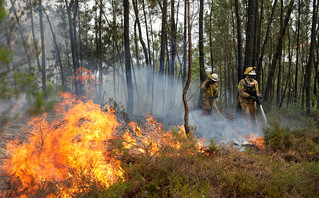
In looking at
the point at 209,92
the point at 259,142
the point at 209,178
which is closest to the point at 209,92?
the point at 209,92

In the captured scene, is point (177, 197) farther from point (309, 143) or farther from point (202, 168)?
point (309, 143)

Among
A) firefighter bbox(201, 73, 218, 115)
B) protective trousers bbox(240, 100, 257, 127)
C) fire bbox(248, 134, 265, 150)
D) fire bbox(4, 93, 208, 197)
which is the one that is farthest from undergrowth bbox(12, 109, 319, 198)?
firefighter bbox(201, 73, 218, 115)

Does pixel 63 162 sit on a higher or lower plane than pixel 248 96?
lower

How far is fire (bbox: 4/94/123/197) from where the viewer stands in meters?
3.31

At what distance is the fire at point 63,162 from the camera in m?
3.31

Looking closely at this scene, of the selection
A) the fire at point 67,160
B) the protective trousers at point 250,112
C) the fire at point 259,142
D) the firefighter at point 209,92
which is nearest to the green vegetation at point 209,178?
the fire at point 67,160

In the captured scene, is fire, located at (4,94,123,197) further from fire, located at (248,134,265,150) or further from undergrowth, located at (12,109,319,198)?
fire, located at (248,134,265,150)

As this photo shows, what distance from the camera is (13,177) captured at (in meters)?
3.46

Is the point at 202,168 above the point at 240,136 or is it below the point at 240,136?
above

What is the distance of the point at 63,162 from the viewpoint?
12.2ft

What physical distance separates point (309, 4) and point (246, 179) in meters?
15.8

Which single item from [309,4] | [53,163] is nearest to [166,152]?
[53,163]

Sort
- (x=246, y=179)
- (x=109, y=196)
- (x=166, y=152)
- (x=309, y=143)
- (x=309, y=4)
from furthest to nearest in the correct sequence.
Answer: (x=309, y=4) < (x=309, y=143) < (x=166, y=152) < (x=246, y=179) < (x=109, y=196)

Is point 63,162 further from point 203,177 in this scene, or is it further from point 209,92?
point 209,92
